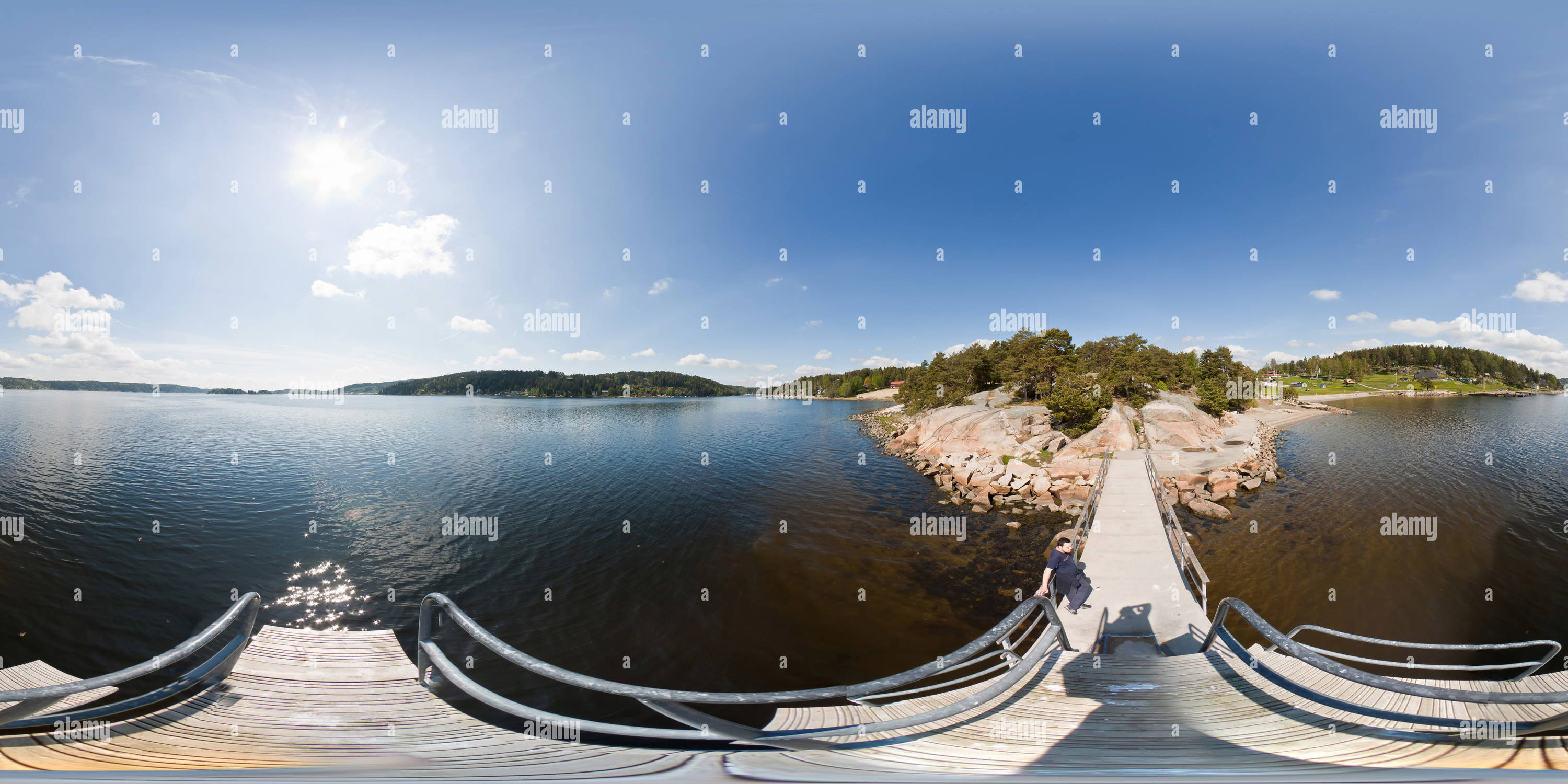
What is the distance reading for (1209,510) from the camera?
18578 mm

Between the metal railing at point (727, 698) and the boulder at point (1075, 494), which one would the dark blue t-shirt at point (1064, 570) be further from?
the boulder at point (1075, 494)

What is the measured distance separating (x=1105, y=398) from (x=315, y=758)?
3770 centimetres

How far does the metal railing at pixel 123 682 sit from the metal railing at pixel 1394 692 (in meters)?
10.1

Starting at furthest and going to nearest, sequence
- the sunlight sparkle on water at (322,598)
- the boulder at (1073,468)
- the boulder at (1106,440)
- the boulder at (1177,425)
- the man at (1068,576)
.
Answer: the boulder at (1177,425) → the boulder at (1106,440) → the boulder at (1073,468) → the sunlight sparkle on water at (322,598) → the man at (1068,576)

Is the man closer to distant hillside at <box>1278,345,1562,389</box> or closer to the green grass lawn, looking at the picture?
the green grass lawn

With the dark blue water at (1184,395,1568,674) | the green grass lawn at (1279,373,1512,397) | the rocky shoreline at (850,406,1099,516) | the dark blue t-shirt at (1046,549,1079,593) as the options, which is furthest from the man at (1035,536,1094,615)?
the green grass lawn at (1279,373,1512,397)

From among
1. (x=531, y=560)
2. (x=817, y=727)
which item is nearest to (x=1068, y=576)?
(x=817, y=727)

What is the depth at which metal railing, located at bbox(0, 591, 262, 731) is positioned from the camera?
3.83 m

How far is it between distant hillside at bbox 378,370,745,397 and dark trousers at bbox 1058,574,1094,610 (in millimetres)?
161003

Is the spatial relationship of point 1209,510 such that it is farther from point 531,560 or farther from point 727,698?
point 531,560

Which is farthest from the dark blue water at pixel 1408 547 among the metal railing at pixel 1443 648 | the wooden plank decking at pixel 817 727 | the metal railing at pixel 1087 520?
the wooden plank decking at pixel 817 727

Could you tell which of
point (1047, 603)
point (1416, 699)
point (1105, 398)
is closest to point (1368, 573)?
point (1416, 699)

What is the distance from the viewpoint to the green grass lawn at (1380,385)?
101 metres

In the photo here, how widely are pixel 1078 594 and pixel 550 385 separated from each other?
6660 inches
